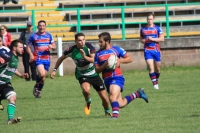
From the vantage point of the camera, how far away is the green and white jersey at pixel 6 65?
35.7 feet

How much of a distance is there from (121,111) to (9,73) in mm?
2422

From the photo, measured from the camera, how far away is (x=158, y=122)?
33.6 ft

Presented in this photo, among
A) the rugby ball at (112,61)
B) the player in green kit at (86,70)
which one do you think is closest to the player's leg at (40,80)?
the player in green kit at (86,70)

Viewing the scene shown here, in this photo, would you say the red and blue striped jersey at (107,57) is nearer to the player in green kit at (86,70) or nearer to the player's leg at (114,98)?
the player's leg at (114,98)

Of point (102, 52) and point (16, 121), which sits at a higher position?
point (102, 52)

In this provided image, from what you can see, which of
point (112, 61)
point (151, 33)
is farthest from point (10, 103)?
point (151, 33)

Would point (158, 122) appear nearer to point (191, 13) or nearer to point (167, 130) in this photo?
point (167, 130)

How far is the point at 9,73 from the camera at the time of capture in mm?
11039

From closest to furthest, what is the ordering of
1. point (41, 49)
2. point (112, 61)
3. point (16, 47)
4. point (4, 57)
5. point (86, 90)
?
point (112, 61) < point (4, 57) < point (16, 47) < point (86, 90) < point (41, 49)

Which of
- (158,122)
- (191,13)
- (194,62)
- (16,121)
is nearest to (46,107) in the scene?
(16,121)

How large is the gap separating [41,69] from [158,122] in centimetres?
631

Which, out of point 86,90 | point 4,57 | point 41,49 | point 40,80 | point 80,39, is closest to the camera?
point 4,57

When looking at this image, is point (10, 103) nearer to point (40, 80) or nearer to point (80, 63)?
point (80, 63)

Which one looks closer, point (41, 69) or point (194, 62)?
point (41, 69)
